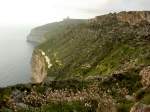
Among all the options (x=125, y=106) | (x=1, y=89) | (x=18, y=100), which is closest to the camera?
(x=125, y=106)

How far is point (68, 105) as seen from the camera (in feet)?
67.4

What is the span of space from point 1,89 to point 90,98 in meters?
6.38

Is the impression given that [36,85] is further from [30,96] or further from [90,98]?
[90,98]

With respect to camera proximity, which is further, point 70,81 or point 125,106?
point 70,81

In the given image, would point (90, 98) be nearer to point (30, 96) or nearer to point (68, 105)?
point (68, 105)

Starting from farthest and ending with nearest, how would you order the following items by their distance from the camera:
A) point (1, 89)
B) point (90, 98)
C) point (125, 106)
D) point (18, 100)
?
1. point (1, 89)
2. point (18, 100)
3. point (90, 98)
4. point (125, 106)

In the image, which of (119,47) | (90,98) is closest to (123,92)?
(90,98)

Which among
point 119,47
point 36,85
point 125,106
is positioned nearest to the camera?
point 125,106

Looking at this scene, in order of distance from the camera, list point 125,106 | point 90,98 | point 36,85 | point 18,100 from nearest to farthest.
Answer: point 125,106 → point 90,98 → point 18,100 → point 36,85

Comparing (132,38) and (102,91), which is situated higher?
(102,91)

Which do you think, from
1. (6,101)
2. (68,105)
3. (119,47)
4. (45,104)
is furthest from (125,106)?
(119,47)

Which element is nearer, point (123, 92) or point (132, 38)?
point (123, 92)

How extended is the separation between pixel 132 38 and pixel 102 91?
462ft

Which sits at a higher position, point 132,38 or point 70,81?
point 70,81
